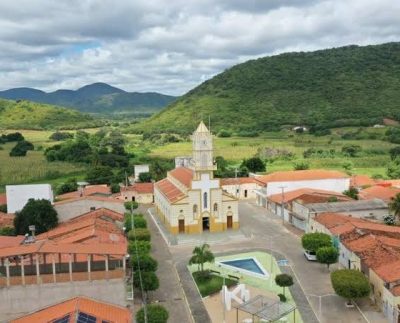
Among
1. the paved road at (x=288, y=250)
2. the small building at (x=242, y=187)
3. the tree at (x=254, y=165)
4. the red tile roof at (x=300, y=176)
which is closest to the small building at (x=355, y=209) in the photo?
the paved road at (x=288, y=250)

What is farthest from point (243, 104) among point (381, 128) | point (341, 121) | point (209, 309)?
point (209, 309)

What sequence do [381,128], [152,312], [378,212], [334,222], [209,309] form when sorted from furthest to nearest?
[381,128] → [378,212] → [334,222] → [209,309] → [152,312]

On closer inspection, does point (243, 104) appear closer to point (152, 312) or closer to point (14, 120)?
point (14, 120)

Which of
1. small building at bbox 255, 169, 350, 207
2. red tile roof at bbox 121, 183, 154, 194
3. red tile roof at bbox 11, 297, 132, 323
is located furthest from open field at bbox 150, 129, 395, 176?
red tile roof at bbox 11, 297, 132, 323

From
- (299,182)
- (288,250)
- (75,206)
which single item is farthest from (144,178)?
(288,250)

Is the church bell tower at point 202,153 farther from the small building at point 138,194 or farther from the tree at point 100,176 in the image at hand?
the tree at point 100,176
